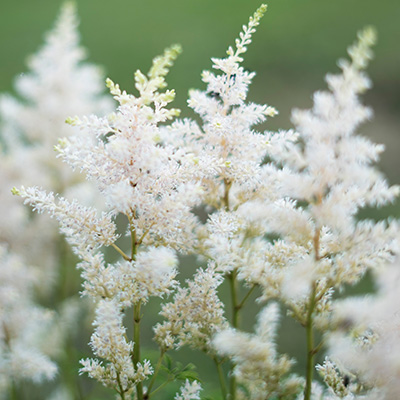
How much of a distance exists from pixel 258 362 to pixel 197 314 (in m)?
0.11

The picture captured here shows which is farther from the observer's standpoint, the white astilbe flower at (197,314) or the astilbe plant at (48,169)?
the astilbe plant at (48,169)

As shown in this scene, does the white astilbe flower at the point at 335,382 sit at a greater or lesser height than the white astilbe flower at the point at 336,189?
lesser

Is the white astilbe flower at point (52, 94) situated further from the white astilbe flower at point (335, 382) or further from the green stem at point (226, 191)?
the white astilbe flower at point (335, 382)

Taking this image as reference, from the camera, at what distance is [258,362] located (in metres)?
0.57

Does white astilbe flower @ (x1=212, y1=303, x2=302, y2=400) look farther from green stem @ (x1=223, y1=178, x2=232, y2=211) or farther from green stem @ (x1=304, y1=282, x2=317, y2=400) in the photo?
green stem @ (x1=223, y1=178, x2=232, y2=211)

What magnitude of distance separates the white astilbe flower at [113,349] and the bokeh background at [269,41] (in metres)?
0.79

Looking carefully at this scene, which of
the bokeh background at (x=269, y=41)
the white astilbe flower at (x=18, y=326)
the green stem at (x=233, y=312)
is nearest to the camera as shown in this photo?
the green stem at (x=233, y=312)

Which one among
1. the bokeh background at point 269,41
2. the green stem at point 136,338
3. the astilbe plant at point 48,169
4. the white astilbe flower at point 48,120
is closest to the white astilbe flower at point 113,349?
the green stem at point 136,338

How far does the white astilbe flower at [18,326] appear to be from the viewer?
0.81 m

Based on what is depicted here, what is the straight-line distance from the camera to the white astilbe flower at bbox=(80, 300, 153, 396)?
1.94ft

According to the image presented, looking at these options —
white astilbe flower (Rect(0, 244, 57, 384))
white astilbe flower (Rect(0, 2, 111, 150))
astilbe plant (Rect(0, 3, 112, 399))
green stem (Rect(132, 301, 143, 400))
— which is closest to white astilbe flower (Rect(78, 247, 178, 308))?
green stem (Rect(132, 301, 143, 400))

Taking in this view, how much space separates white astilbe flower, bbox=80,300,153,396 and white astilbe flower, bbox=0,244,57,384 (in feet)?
0.72

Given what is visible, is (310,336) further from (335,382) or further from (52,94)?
(52,94)

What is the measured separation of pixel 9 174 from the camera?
3.52 ft
